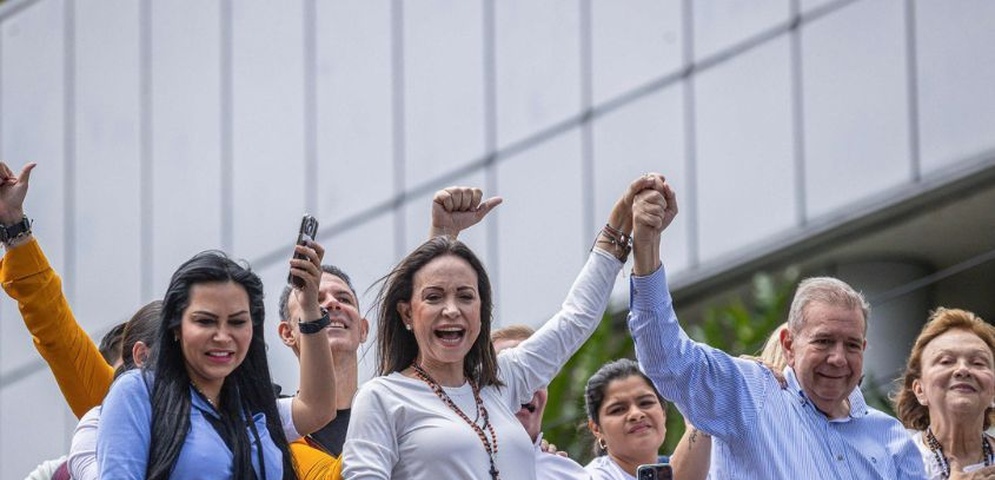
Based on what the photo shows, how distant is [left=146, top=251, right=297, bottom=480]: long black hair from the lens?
5.77 meters

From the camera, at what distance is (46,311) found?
677 centimetres

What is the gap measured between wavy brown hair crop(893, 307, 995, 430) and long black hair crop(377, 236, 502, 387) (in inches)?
81.8

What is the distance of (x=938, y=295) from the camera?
43.2 ft

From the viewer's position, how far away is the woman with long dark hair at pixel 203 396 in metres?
5.73

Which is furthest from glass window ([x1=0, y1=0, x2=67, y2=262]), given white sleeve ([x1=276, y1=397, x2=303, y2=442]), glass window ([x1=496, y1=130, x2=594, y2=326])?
white sleeve ([x1=276, y1=397, x2=303, y2=442])

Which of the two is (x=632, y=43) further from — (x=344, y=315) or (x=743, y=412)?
(x=743, y=412)

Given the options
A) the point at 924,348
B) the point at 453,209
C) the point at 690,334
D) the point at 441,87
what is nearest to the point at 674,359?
the point at 453,209

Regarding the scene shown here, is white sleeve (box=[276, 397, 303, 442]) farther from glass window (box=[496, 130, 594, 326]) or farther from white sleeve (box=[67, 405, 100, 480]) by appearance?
glass window (box=[496, 130, 594, 326])

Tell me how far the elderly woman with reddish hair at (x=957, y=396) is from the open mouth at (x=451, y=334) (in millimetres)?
2110

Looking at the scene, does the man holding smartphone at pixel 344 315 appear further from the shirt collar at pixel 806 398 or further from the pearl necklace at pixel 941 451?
the pearl necklace at pixel 941 451

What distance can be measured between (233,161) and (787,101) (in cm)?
533

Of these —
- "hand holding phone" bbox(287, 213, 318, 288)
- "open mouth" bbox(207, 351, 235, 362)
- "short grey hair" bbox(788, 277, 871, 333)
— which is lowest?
"open mouth" bbox(207, 351, 235, 362)

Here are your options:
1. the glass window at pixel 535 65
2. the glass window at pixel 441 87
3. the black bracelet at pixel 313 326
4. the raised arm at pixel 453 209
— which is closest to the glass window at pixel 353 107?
the glass window at pixel 441 87

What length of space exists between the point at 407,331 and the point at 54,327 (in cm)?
117
